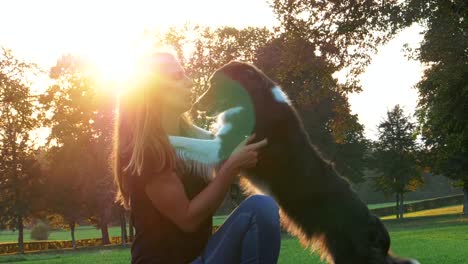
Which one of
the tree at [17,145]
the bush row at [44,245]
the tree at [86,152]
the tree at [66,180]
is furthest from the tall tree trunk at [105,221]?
the tree at [17,145]

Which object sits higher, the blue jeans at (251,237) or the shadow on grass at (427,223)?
the blue jeans at (251,237)

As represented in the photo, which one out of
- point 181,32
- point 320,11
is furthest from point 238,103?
point 181,32

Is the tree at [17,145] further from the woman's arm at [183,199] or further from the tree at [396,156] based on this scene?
the tree at [396,156]

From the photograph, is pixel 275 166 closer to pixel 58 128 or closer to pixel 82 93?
pixel 58 128

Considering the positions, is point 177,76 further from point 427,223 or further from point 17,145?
point 427,223

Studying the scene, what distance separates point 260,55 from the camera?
99.3 feet

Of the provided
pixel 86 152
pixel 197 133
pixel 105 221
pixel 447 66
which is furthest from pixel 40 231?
pixel 197 133

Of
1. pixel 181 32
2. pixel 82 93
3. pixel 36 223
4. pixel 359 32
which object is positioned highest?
pixel 181 32

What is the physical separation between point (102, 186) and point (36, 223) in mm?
16829

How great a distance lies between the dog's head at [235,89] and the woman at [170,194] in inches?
64.6

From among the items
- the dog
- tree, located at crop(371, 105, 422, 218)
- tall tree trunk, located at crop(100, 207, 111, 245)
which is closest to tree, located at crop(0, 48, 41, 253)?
tall tree trunk, located at crop(100, 207, 111, 245)

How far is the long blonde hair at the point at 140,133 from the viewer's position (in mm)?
2771

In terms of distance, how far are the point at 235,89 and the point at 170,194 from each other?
232cm

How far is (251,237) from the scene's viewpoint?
305 cm
